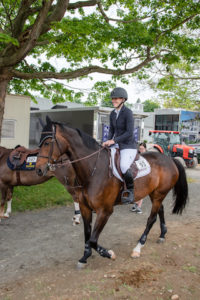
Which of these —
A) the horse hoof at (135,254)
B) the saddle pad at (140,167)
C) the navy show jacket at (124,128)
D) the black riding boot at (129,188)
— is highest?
the navy show jacket at (124,128)

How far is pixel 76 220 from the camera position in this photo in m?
5.86

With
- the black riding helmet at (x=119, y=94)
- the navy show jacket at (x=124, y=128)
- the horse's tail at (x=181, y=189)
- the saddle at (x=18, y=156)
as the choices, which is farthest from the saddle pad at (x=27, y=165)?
the horse's tail at (x=181, y=189)

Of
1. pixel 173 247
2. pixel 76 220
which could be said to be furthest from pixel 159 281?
pixel 76 220

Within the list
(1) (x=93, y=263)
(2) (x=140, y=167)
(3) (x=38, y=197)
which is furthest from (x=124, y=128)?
(3) (x=38, y=197)

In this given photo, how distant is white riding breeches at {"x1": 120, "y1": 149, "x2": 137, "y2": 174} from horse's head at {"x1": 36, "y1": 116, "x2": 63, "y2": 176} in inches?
42.9

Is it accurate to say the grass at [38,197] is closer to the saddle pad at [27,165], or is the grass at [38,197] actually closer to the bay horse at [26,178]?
the bay horse at [26,178]

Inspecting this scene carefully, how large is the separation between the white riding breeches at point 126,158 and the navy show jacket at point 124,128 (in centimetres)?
7

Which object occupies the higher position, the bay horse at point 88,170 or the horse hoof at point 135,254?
the bay horse at point 88,170

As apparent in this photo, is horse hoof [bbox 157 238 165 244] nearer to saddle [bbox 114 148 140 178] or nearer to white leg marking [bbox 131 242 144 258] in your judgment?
white leg marking [bbox 131 242 144 258]

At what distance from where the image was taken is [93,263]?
3.96 meters

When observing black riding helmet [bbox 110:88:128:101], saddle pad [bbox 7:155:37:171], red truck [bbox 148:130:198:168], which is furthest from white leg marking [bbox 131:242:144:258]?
red truck [bbox 148:130:198:168]

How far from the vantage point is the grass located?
22.9 ft

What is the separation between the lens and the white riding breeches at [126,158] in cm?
395

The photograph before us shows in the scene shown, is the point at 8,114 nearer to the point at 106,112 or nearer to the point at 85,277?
the point at 106,112
